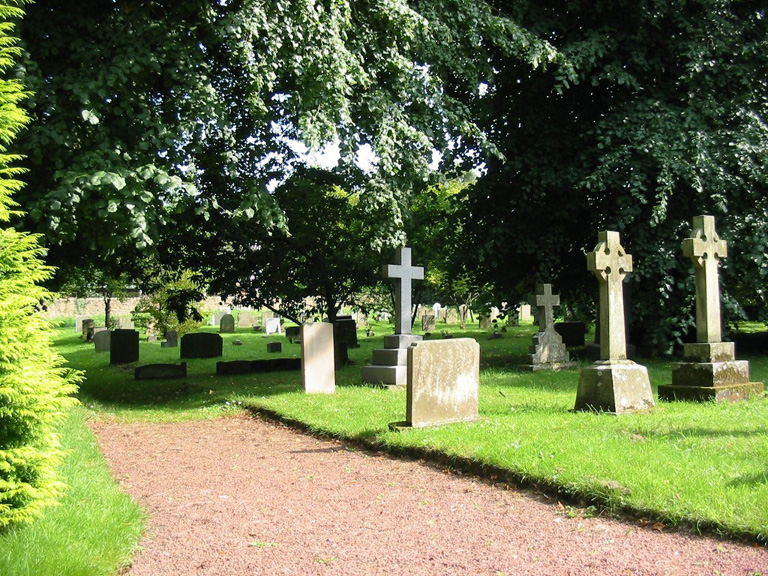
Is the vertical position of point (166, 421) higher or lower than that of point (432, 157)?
lower

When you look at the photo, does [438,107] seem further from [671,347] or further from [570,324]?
[570,324]

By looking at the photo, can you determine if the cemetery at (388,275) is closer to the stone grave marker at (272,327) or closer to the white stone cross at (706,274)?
the white stone cross at (706,274)

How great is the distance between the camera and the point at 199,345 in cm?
2256

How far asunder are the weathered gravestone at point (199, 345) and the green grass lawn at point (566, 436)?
773cm

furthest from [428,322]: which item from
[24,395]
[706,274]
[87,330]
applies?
[24,395]

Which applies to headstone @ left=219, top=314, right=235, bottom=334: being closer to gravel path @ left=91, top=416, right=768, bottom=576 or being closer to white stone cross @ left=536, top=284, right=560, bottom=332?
white stone cross @ left=536, top=284, right=560, bottom=332

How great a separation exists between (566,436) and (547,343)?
893cm

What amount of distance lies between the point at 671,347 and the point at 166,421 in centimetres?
1061

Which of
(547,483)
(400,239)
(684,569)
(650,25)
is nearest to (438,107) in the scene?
(400,239)

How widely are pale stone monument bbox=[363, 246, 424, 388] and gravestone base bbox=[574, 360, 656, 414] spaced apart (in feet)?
15.3

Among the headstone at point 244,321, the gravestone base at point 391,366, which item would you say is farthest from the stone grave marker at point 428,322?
the gravestone base at point 391,366

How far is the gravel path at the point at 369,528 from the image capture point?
4.30 meters

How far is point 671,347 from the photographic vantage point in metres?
15.1

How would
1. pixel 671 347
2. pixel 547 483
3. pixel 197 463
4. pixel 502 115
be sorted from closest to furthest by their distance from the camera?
pixel 547 483 → pixel 197 463 → pixel 671 347 → pixel 502 115
